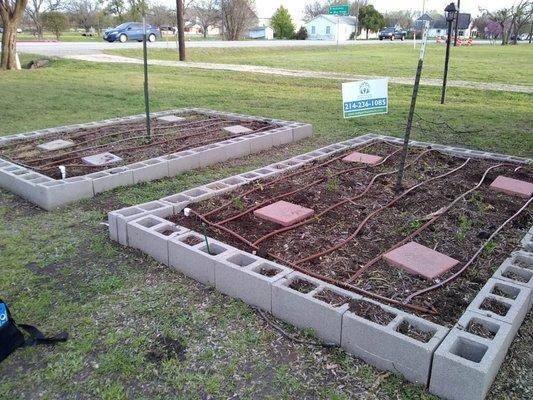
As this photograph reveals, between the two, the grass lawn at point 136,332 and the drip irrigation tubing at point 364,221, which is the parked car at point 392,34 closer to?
the drip irrigation tubing at point 364,221

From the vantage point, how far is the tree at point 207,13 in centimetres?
5481

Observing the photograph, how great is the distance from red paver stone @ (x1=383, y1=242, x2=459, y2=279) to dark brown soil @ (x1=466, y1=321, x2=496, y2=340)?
0.53 metres

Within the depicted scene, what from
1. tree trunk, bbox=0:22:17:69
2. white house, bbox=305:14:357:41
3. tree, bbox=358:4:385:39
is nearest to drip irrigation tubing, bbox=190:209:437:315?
tree trunk, bbox=0:22:17:69

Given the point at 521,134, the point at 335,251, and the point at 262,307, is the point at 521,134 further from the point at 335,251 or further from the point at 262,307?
the point at 262,307

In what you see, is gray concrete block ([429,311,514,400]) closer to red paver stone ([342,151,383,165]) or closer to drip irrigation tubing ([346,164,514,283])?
drip irrigation tubing ([346,164,514,283])

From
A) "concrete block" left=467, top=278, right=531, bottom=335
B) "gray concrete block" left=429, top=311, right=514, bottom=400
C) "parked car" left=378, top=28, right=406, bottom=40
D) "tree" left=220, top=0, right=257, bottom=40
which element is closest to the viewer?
"gray concrete block" left=429, top=311, right=514, bottom=400

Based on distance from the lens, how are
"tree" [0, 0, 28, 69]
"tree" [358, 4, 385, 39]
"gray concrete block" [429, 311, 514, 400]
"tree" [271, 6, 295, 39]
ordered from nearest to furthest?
"gray concrete block" [429, 311, 514, 400]
"tree" [0, 0, 28, 69]
"tree" [271, 6, 295, 39]
"tree" [358, 4, 385, 39]

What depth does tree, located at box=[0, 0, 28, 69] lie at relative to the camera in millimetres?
14781

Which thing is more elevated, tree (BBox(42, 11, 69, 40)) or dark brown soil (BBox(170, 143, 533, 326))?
tree (BBox(42, 11, 69, 40))

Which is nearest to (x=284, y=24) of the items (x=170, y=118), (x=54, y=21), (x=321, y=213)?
(x=54, y=21)

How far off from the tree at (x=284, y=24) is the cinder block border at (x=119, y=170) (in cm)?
5189

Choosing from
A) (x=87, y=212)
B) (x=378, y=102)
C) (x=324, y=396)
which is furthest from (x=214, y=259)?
(x=378, y=102)

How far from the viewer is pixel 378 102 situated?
6.69m

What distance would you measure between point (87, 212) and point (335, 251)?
228cm
